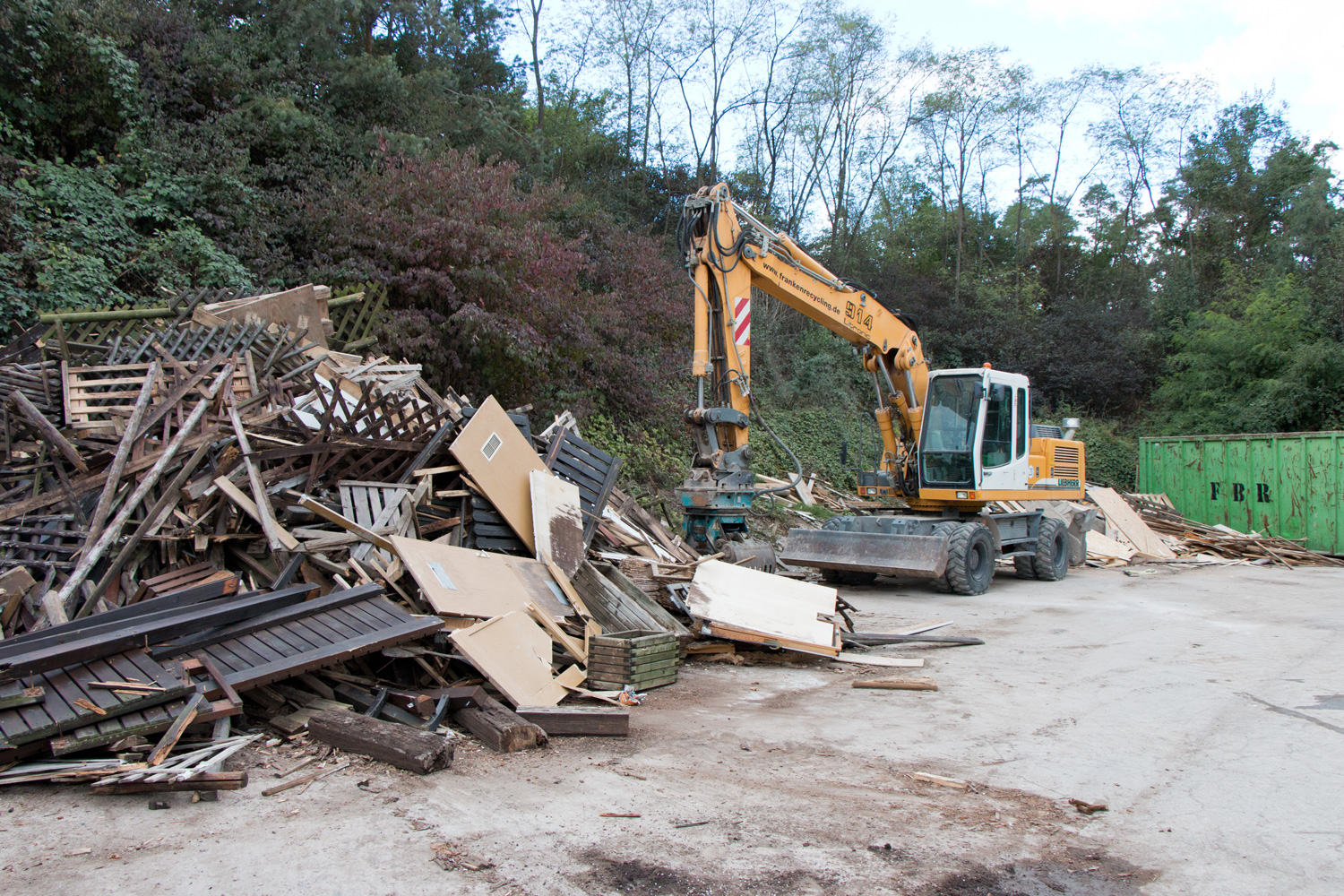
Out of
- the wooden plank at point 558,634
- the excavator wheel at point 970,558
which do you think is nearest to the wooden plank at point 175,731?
the wooden plank at point 558,634

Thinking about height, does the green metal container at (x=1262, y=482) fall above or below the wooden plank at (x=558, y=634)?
above

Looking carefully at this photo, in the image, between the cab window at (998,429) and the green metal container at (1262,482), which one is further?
the green metal container at (1262,482)

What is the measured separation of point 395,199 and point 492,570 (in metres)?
8.28

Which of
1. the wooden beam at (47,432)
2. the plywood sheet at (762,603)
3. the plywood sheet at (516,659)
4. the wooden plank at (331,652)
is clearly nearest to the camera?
the wooden plank at (331,652)

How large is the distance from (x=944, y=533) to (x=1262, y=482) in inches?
415

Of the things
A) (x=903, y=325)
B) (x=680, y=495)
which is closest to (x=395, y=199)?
(x=680, y=495)

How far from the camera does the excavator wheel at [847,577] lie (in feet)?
39.5

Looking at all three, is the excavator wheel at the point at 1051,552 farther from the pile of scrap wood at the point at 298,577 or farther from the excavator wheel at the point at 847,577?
the pile of scrap wood at the point at 298,577

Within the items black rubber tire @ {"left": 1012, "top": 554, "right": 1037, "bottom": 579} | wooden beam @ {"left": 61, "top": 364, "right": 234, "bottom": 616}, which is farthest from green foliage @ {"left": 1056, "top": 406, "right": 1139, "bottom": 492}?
wooden beam @ {"left": 61, "top": 364, "right": 234, "bottom": 616}

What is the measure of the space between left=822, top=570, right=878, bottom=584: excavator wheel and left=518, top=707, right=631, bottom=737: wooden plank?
7.59m

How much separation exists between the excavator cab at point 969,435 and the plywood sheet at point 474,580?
7.02 metres

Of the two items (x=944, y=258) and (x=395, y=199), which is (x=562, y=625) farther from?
(x=944, y=258)

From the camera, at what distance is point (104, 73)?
12914mm

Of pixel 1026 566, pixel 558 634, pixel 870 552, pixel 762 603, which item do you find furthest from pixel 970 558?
pixel 558 634
